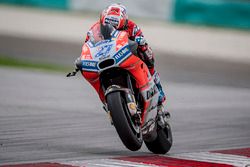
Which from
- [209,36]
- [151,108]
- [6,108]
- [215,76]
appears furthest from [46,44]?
[151,108]

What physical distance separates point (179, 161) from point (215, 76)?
9.87 m

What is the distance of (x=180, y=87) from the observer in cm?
1598

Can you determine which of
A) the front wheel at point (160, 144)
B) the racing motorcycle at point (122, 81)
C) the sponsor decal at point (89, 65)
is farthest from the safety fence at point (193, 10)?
the sponsor decal at point (89, 65)

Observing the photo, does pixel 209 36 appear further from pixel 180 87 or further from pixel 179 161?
pixel 179 161

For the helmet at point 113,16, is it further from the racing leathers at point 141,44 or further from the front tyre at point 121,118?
the front tyre at point 121,118

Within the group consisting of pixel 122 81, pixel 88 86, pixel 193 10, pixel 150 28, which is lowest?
pixel 88 86

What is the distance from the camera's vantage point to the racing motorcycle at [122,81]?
8.14 m

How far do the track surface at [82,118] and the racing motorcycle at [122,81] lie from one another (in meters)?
0.49

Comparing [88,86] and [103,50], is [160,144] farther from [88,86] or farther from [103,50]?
[88,86]

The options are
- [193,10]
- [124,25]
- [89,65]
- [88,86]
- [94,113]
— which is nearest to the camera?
[89,65]

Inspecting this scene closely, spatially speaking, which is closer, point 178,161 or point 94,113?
point 178,161

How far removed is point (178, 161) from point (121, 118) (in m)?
0.75

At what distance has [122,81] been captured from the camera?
8406 millimetres

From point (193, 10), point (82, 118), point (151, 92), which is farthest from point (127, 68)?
point (193, 10)
